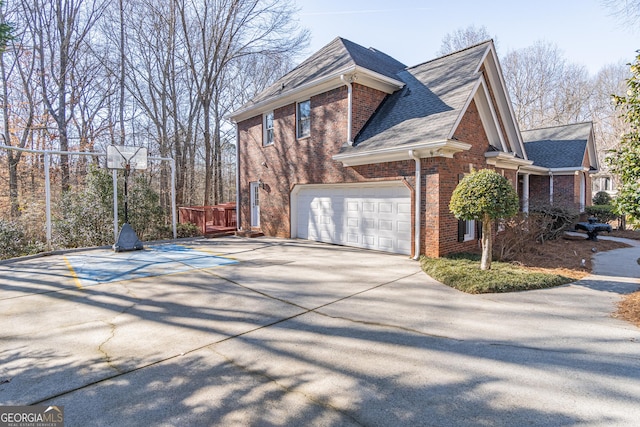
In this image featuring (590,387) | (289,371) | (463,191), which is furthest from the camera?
(463,191)

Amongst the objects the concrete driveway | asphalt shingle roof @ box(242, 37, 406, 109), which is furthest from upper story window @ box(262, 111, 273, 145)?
the concrete driveway

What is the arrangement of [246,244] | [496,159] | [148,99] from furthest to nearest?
[148,99]
[246,244]
[496,159]

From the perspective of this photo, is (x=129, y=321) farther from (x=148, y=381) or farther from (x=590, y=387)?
(x=590, y=387)

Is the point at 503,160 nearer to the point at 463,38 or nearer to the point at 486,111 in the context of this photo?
the point at 486,111

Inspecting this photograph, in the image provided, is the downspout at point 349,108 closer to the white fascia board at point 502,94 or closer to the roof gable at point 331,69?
the roof gable at point 331,69

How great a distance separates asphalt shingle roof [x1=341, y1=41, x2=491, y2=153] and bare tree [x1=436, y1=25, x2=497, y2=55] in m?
18.6

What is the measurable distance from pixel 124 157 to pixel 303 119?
614 cm

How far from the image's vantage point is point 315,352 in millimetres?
3564

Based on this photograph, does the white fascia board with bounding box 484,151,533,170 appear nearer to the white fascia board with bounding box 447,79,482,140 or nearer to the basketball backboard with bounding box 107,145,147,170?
the white fascia board with bounding box 447,79,482,140

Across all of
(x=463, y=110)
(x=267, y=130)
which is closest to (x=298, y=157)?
(x=267, y=130)

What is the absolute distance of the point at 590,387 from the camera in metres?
2.88

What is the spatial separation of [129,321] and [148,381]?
188cm

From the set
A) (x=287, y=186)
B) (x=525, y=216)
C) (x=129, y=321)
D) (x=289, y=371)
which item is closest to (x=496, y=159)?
(x=525, y=216)

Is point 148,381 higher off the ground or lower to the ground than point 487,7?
lower
